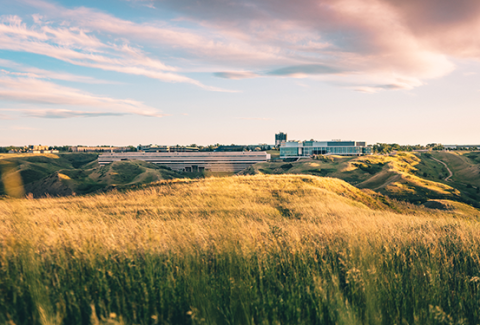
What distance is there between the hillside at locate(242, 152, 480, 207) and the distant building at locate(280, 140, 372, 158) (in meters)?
31.2

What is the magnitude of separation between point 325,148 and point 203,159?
213ft

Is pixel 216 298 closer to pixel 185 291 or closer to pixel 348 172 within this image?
pixel 185 291

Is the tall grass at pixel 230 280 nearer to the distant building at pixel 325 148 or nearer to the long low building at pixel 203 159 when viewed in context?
the long low building at pixel 203 159

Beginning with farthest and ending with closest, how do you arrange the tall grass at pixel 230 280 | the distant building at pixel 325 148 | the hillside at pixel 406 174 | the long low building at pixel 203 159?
the distant building at pixel 325 148
the long low building at pixel 203 159
the hillside at pixel 406 174
the tall grass at pixel 230 280

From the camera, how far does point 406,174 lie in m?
77.2

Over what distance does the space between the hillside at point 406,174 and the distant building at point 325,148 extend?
102 feet

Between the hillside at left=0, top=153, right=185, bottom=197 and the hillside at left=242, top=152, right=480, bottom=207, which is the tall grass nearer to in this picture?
the hillside at left=242, top=152, right=480, bottom=207

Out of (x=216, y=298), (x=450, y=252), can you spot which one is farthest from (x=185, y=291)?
(x=450, y=252)

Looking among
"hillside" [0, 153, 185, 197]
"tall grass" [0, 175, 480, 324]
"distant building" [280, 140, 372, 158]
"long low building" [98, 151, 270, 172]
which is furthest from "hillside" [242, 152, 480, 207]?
"tall grass" [0, 175, 480, 324]

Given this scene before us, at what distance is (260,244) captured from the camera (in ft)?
21.7

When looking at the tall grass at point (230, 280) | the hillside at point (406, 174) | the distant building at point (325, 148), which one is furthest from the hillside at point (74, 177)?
the tall grass at point (230, 280)

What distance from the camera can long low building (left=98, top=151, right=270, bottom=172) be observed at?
15475cm

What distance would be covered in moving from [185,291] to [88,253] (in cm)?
234

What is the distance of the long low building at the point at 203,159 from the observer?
154750 mm
